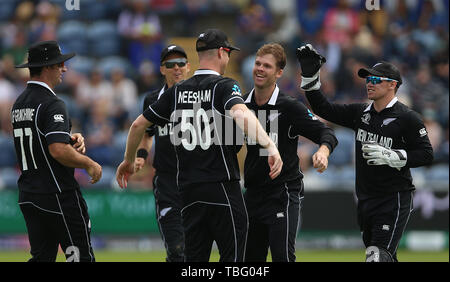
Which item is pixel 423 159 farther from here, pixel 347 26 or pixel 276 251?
pixel 347 26

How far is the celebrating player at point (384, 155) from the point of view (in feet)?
28.9

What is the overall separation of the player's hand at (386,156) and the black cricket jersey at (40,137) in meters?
3.14

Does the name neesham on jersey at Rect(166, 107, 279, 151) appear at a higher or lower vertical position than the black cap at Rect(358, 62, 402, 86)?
lower

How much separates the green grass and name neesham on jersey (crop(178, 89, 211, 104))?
7.07 m

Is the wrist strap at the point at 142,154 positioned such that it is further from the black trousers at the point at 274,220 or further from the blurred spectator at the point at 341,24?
the blurred spectator at the point at 341,24

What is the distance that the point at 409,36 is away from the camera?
20.0 meters

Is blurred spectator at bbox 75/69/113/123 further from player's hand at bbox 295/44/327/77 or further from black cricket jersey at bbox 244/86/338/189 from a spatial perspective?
black cricket jersey at bbox 244/86/338/189

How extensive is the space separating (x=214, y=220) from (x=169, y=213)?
8.72 ft

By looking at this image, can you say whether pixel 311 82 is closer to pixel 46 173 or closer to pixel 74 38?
pixel 46 173

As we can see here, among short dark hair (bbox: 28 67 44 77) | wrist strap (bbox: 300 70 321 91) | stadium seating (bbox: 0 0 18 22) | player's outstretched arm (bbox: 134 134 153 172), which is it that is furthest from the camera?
stadium seating (bbox: 0 0 18 22)

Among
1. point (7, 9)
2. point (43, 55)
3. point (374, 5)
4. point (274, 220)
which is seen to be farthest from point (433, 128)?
point (7, 9)

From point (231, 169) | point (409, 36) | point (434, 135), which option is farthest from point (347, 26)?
point (231, 169)

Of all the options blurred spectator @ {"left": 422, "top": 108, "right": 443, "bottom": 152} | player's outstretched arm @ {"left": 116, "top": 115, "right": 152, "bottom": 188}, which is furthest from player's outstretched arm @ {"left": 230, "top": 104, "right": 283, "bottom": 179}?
blurred spectator @ {"left": 422, "top": 108, "right": 443, "bottom": 152}

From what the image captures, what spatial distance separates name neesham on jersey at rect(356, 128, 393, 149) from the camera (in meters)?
9.01
